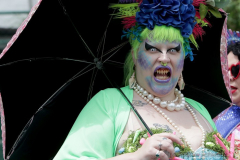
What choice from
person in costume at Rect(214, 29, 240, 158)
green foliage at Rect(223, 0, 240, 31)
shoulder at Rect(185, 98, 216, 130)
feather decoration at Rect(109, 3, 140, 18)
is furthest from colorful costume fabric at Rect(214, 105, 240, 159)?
green foliage at Rect(223, 0, 240, 31)

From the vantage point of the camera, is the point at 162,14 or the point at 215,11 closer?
the point at 162,14

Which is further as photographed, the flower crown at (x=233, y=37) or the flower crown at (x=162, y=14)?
the flower crown at (x=233, y=37)

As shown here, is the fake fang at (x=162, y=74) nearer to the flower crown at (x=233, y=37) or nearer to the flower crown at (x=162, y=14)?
the flower crown at (x=162, y=14)

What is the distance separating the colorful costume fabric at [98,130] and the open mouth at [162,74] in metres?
0.22

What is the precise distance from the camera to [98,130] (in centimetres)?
191

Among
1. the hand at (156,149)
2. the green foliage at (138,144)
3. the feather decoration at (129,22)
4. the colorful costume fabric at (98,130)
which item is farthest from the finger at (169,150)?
the feather decoration at (129,22)

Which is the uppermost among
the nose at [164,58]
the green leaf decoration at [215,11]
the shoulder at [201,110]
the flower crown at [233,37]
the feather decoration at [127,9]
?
the feather decoration at [127,9]

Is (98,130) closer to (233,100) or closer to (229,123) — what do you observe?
(229,123)

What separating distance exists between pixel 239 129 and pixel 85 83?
1246 mm

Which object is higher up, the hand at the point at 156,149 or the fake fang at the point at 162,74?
the fake fang at the point at 162,74

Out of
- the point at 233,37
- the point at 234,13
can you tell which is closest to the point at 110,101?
the point at 233,37

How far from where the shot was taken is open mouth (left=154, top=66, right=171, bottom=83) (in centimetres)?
210

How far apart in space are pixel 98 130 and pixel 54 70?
1.46 ft

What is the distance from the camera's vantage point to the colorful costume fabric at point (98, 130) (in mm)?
1864
